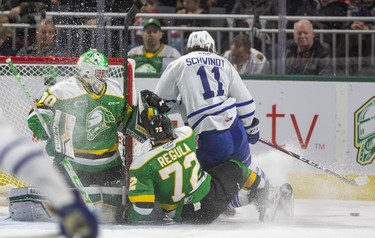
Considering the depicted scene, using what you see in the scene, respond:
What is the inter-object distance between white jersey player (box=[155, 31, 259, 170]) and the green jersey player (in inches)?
14.8

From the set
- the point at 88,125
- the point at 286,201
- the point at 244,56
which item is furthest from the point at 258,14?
the point at 88,125

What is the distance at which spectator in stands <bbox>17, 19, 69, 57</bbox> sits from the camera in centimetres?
775

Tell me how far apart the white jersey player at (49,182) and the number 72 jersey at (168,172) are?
3047 millimetres

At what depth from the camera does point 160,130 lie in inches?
237

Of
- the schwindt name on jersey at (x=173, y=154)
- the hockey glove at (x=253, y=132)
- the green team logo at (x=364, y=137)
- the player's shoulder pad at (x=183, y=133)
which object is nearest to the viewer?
the schwindt name on jersey at (x=173, y=154)

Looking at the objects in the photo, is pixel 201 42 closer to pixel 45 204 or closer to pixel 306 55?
pixel 45 204

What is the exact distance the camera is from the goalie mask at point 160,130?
6.01 m

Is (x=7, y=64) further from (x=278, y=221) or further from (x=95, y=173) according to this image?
(x=278, y=221)

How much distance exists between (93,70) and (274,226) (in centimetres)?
144

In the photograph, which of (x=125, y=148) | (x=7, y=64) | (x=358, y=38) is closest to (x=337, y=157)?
(x=358, y=38)

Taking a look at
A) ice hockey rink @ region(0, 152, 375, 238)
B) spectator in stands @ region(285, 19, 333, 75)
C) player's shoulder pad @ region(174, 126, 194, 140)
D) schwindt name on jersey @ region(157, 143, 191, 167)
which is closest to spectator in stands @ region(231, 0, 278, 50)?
spectator in stands @ region(285, 19, 333, 75)

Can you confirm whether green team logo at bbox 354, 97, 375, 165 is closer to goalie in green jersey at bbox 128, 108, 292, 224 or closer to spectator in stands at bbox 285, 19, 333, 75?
spectator in stands at bbox 285, 19, 333, 75

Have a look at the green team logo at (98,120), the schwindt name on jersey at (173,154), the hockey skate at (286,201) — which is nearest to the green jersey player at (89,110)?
the green team logo at (98,120)

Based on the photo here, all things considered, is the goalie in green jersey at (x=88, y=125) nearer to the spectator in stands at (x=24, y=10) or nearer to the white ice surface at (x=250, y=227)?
the white ice surface at (x=250, y=227)
